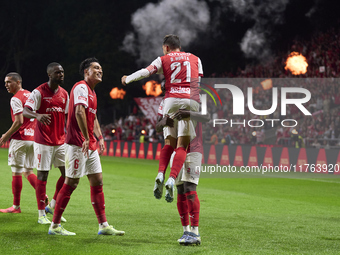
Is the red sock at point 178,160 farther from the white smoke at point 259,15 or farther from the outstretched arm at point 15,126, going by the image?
the white smoke at point 259,15

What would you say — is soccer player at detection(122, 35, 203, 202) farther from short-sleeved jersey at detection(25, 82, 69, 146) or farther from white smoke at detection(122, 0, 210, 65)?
white smoke at detection(122, 0, 210, 65)

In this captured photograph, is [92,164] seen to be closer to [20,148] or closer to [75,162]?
[75,162]

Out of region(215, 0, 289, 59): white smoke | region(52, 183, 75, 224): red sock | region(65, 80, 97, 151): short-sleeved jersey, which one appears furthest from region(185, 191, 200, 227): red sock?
region(215, 0, 289, 59): white smoke

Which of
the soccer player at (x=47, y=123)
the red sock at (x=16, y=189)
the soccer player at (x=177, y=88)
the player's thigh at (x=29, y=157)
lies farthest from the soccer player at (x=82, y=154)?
the player's thigh at (x=29, y=157)

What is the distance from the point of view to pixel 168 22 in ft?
137

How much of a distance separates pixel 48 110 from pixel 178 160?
2805mm

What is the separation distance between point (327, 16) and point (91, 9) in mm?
26684

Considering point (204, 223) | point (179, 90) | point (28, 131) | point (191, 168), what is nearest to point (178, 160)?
point (191, 168)

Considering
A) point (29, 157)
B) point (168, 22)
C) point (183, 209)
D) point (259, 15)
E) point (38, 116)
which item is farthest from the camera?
point (259, 15)

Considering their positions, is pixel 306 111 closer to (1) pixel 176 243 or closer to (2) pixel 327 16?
(2) pixel 327 16

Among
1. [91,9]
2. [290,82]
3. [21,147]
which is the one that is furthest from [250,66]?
[21,147]

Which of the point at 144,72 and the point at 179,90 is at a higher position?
the point at 144,72

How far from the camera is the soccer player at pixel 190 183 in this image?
678cm

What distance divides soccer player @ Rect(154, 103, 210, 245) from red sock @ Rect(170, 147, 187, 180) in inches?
5.8
